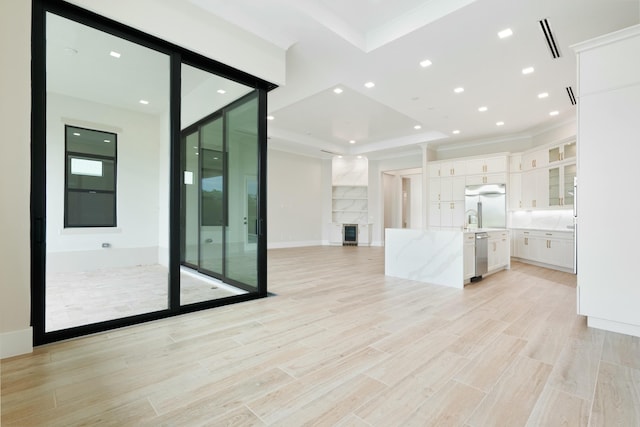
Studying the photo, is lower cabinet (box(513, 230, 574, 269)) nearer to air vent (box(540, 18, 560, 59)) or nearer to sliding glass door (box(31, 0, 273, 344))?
air vent (box(540, 18, 560, 59))

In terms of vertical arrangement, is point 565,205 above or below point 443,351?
above

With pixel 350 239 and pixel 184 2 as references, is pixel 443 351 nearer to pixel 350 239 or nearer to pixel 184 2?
pixel 184 2

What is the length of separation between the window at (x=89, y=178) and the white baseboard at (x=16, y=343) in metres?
4.03

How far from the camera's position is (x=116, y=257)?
579 centimetres

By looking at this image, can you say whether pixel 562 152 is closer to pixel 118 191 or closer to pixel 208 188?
pixel 208 188

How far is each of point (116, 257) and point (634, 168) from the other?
25.4 feet

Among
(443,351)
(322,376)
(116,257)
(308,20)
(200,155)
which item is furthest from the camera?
(116,257)

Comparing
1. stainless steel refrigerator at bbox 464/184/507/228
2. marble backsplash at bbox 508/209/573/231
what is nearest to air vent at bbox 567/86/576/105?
marble backsplash at bbox 508/209/573/231

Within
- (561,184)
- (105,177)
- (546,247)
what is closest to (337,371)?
(105,177)

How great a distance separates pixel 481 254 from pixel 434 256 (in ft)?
3.11

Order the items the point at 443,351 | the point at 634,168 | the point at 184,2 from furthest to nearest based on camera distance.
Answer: the point at 184,2 < the point at 634,168 < the point at 443,351

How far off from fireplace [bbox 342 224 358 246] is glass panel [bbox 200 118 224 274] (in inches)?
264

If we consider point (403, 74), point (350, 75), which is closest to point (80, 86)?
point (350, 75)

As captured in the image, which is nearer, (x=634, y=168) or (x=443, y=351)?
(x=443, y=351)
